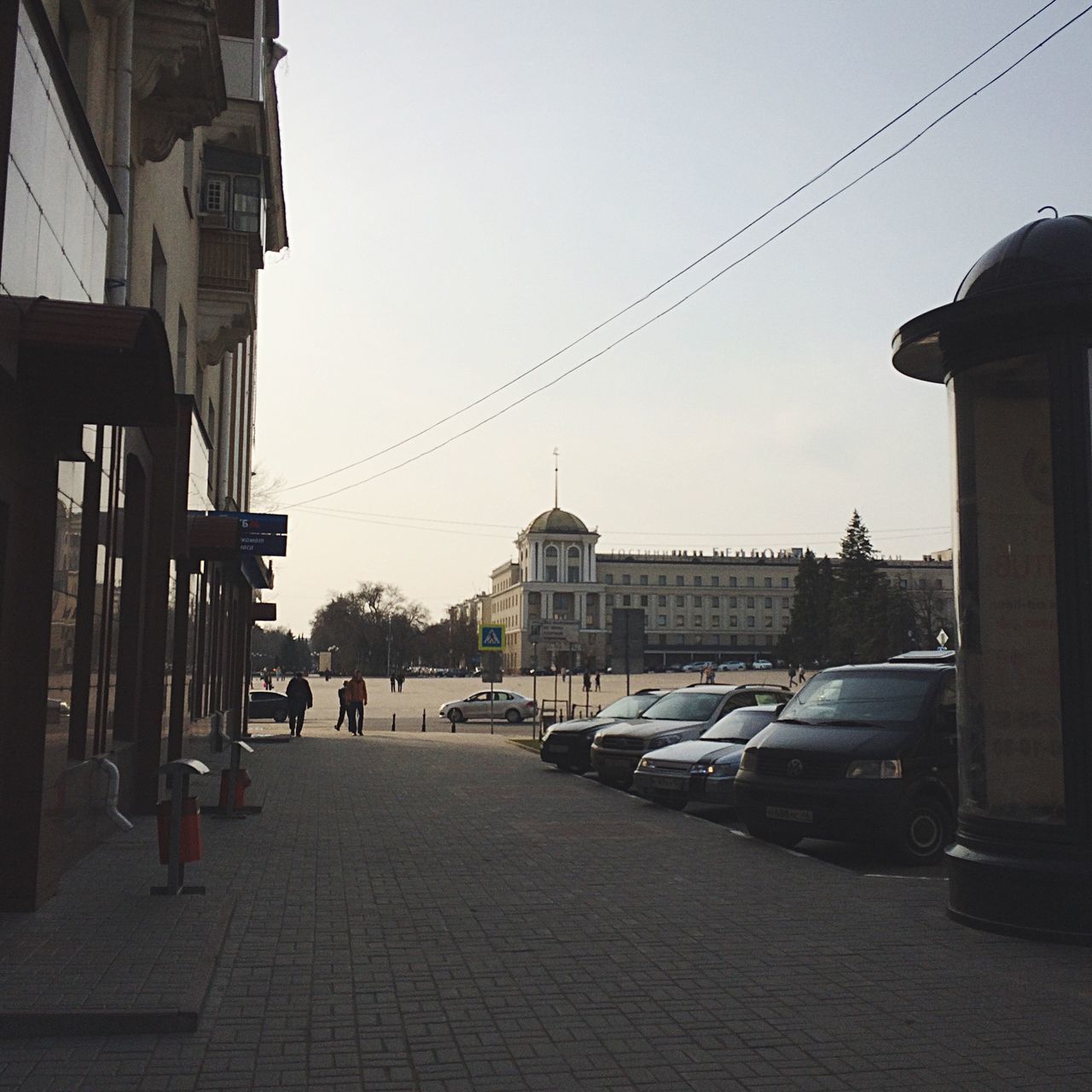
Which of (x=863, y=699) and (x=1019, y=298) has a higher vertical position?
(x=1019, y=298)

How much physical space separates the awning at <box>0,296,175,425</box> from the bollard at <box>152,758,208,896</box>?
240 cm

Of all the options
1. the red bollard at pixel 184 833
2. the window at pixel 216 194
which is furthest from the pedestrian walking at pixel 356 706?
the red bollard at pixel 184 833

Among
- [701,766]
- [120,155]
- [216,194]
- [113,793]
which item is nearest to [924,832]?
[701,766]

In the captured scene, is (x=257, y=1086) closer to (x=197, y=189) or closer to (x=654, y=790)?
(x=654, y=790)

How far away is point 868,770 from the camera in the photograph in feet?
36.8

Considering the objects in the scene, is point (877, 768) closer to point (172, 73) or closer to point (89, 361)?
point (89, 361)

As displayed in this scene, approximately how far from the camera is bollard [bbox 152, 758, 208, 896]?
336 inches

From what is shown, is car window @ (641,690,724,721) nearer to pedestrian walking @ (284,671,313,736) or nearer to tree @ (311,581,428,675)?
pedestrian walking @ (284,671,313,736)

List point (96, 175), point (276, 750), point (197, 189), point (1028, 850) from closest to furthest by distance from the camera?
point (1028, 850)
point (96, 175)
point (197, 189)
point (276, 750)

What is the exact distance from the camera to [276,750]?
27.4 metres

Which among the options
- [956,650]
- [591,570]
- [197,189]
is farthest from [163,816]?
[591,570]

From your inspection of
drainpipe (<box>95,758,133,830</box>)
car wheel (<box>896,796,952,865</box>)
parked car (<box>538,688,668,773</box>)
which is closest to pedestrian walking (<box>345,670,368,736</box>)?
parked car (<box>538,688,668,773</box>)

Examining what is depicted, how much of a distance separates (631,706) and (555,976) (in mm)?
15435

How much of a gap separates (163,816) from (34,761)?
113 cm
